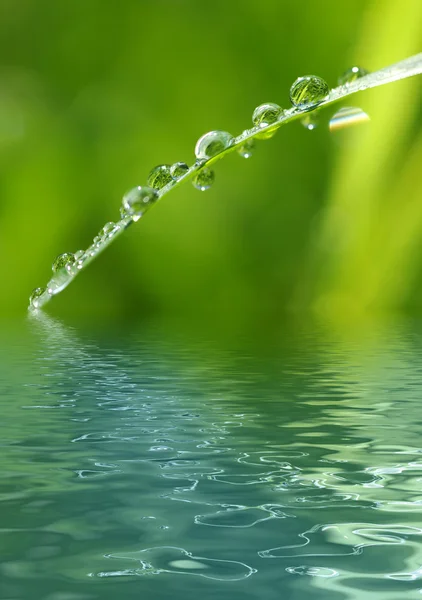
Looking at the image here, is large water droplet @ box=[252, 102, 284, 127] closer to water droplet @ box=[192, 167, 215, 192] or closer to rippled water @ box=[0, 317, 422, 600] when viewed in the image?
water droplet @ box=[192, 167, 215, 192]

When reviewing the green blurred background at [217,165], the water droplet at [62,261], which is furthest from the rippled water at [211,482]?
the green blurred background at [217,165]

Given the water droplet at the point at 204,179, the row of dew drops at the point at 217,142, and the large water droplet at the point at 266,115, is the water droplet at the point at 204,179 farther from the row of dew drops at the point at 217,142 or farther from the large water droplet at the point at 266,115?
the large water droplet at the point at 266,115

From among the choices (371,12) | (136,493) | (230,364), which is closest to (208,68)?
(371,12)

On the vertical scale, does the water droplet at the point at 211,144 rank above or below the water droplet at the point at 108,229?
above


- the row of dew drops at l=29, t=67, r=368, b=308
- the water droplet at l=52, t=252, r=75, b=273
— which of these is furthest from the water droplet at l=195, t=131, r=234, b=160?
the water droplet at l=52, t=252, r=75, b=273

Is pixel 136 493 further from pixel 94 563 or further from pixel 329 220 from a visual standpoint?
pixel 329 220

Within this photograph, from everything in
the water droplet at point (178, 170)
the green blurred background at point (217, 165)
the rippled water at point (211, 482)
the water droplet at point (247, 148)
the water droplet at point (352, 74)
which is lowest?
the rippled water at point (211, 482)
